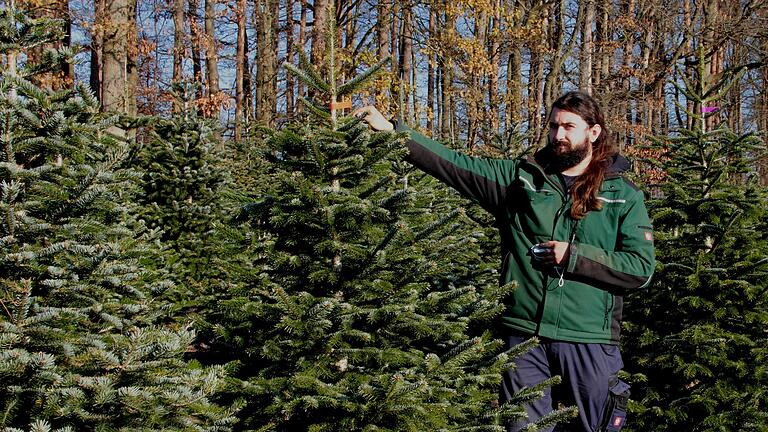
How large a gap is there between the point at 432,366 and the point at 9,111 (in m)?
2.13

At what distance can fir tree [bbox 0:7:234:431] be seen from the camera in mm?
2393

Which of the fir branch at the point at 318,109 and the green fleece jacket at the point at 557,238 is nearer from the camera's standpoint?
the green fleece jacket at the point at 557,238

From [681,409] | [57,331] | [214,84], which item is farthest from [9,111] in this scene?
[214,84]

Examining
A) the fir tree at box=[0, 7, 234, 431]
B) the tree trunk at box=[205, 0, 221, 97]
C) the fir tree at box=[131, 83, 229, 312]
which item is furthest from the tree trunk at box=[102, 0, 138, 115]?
the fir tree at box=[0, 7, 234, 431]

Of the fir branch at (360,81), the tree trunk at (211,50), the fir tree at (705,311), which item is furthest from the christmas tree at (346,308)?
the tree trunk at (211,50)

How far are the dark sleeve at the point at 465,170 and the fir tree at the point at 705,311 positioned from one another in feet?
7.60

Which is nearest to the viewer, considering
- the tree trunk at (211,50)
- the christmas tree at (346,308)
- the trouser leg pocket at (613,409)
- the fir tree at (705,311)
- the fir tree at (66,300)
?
the fir tree at (66,300)

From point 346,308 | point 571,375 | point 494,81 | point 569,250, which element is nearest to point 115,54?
point 494,81

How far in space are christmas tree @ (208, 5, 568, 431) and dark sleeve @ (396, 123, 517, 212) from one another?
0.46ft

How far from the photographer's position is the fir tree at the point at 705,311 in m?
4.82

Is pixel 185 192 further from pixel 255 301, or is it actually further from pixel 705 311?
pixel 705 311

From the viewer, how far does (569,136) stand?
131 inches

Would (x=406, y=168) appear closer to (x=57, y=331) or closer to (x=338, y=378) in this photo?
(x=338, y=378)

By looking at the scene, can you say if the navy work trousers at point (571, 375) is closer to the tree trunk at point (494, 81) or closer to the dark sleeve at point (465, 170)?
the dark sleeve at point (465, 170)
